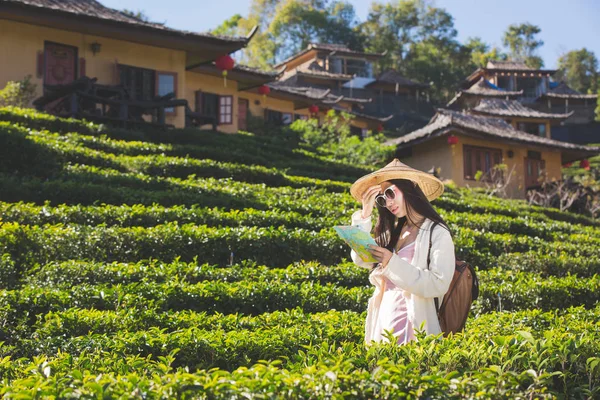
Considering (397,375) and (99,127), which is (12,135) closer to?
(99,127)

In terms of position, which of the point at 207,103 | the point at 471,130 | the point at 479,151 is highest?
the point at 207,103

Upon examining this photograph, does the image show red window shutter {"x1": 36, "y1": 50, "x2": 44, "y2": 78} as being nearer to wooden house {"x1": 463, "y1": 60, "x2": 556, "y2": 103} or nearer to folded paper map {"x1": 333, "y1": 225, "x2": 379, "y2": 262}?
folded paper map {"x1": 333, "y1": 225, "x2": 379, "y2": 262}

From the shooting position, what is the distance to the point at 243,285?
784 centimetres

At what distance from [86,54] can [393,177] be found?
17.9 meters

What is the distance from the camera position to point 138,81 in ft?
72.8

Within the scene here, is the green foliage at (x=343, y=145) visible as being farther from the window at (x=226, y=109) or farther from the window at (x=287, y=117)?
the window at (x=287, y=117)

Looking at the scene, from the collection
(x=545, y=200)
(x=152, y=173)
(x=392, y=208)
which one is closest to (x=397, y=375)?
(x=392, y=208)

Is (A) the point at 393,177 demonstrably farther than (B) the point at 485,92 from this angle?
No

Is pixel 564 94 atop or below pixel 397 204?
atop

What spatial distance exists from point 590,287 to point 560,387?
6199mm

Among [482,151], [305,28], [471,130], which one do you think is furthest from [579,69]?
[471,130]

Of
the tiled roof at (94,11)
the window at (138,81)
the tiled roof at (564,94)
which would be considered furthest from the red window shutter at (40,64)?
the tiled roof at (564,94)

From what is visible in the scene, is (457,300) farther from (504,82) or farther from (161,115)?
(504,82)

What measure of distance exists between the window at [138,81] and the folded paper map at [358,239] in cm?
1835
